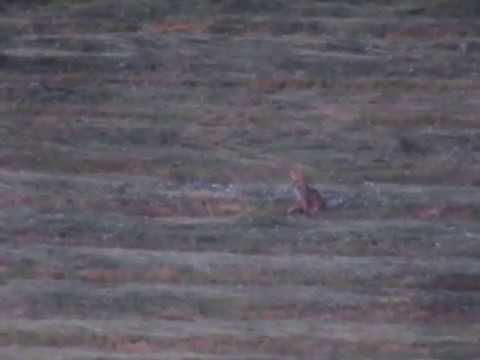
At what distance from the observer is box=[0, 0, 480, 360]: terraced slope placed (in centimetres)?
1021

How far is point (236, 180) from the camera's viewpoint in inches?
562

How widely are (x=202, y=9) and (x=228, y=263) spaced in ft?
33.7

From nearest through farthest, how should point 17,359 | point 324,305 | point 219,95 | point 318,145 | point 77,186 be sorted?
1. point 17,359
2. point 324,305
3. point 77,186
4. point 318,145
5. point 219,95

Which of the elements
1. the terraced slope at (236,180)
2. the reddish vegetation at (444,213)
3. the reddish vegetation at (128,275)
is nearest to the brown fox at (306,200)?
the terraced slope at (236,180)

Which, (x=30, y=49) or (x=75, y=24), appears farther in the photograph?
(x=75, y=24)

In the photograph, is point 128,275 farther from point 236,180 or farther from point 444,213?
point 236,180

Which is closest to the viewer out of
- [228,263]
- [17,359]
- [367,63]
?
[17,359]

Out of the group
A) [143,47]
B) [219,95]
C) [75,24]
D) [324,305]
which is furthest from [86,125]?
[324,305]

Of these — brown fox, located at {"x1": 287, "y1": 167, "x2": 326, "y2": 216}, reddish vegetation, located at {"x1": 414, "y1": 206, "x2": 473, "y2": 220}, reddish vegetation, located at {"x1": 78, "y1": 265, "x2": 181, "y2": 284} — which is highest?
reddish vegetation, located at {"x1": 78, "y1": 265, "x2": 181, "y2": 284}

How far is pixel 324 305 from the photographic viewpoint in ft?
34.6

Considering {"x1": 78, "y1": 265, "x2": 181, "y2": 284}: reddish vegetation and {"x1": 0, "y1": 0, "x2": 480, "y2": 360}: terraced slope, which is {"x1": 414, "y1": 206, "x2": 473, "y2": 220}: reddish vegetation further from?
{"x1": 78, "y1": 265, "x2": 181, "y2": 284}: reddish vegetation

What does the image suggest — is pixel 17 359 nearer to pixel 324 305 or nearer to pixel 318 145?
pixel 324 305

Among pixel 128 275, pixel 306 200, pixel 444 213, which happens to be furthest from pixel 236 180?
pixel 128 275

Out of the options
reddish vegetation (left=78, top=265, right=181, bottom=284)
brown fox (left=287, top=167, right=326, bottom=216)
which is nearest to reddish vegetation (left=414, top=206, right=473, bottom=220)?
brown fox (left=287, top=167, right=326, bottom=216)
